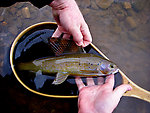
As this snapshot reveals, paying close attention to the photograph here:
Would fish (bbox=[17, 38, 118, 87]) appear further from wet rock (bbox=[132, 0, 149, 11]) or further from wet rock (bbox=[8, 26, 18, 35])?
wet rock (bbox=[132, 0, 149, 11])

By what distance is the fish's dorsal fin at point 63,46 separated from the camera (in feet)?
6.56

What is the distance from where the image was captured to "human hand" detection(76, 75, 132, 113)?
1.65 m

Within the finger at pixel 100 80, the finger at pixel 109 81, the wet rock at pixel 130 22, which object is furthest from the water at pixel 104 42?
the finger at pixel 109 81

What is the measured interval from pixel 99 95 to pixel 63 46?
834 millimetres

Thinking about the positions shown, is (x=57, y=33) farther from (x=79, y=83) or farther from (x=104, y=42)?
(x=104, y=42)

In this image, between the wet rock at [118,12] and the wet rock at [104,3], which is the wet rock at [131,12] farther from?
the wet rock at [104,3]

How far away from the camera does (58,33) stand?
2.18 meters

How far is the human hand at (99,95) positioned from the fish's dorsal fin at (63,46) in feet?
1.49

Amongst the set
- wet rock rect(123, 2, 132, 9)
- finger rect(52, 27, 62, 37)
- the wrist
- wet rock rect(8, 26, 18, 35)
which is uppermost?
the wrist

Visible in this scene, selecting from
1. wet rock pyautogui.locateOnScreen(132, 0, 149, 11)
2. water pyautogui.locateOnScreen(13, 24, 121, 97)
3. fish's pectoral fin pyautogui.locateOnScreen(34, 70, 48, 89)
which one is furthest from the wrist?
wet rock pyautogui.locateOnScreen(132, 0, 149, 11)

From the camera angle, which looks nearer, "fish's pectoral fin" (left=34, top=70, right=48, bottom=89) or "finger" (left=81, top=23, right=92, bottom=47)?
"finger" (left=81, top=23, right=92, bottom=47)

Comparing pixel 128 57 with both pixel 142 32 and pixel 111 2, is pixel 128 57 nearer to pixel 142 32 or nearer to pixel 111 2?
pixel 142 32

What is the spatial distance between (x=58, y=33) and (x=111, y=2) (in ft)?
5.60

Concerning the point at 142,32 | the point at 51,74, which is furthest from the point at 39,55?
the point at 142,32
